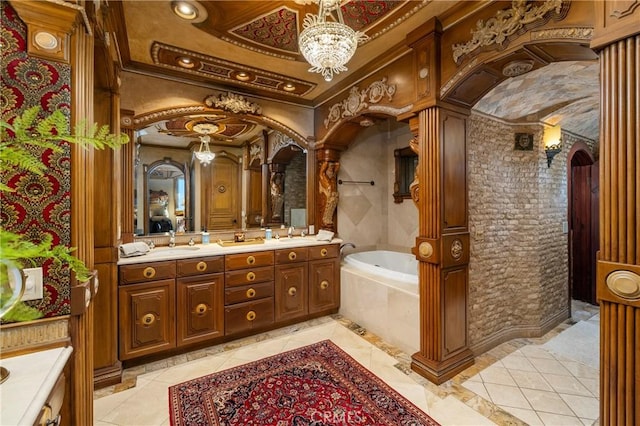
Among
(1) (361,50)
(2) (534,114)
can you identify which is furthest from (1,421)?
(2) (534,114)

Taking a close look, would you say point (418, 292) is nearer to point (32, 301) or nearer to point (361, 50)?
point (361, 50)

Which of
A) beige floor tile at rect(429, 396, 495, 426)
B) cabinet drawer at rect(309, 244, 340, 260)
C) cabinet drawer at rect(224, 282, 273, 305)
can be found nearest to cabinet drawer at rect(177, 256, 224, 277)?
cabinet drawer at rect(224, 282, 273, 305)

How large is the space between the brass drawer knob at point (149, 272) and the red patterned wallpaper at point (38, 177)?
1.30m

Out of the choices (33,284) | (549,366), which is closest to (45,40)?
(33,284)

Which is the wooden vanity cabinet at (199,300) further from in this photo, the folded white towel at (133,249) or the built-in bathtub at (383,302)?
the built-in bathtub at (383,302)

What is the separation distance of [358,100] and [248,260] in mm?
2095

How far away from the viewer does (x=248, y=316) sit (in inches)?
114

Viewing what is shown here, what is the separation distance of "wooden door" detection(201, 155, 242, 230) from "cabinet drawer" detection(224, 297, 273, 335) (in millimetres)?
1035

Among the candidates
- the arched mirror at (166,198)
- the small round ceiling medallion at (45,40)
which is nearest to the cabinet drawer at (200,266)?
the arched mirror at (166,198)

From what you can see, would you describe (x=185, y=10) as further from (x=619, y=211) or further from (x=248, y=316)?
(x=619, y=211)

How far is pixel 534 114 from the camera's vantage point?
2916mm

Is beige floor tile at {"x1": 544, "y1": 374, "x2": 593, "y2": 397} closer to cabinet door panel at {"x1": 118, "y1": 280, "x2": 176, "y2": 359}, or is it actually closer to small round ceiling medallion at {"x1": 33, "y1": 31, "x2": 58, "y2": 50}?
cabinet door panel at {"x1": 118, "y1": 280, "x2": 176, "y2": 359}

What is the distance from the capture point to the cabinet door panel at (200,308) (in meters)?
2.56

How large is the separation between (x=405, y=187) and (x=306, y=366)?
9.38ft
